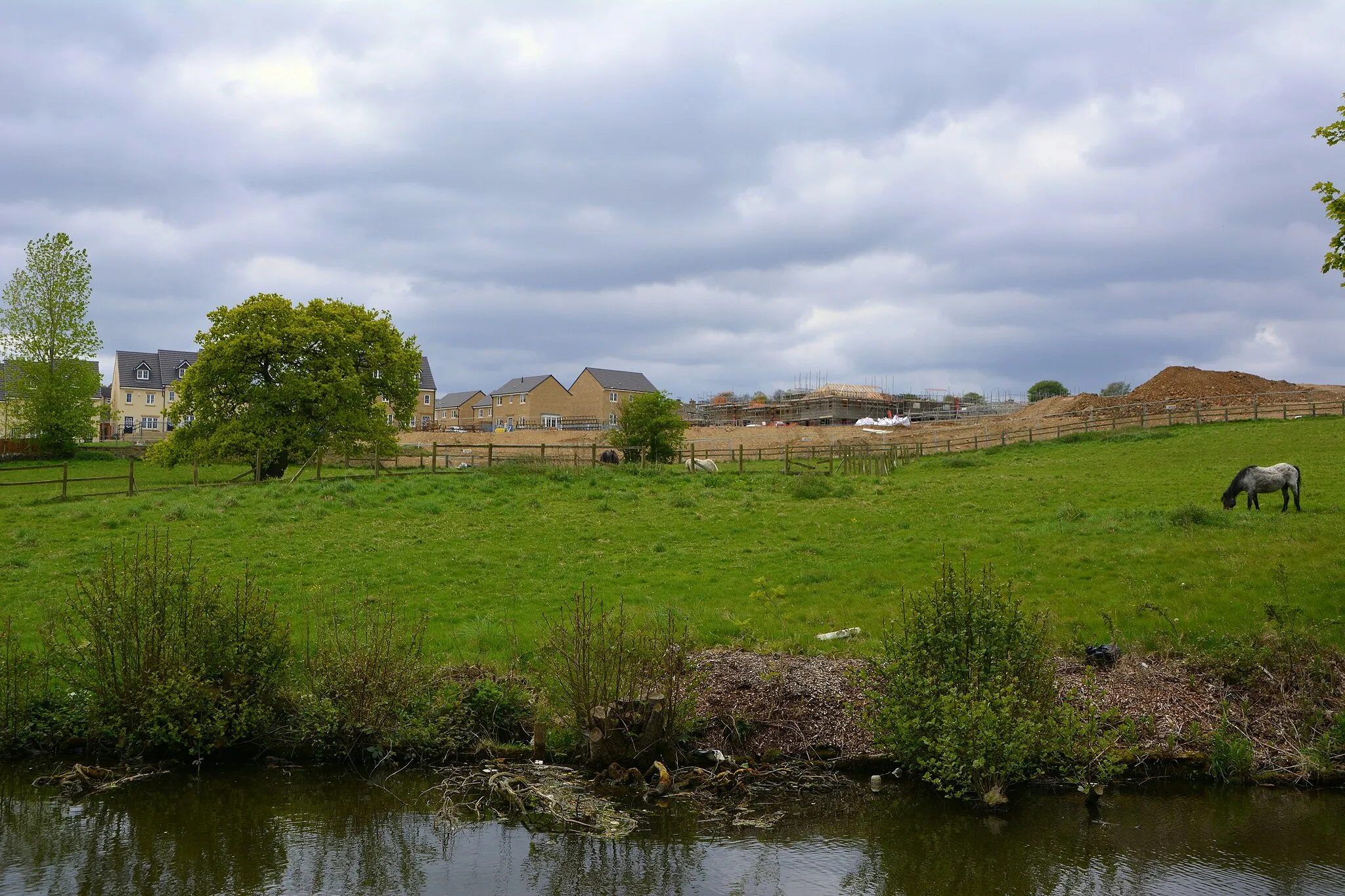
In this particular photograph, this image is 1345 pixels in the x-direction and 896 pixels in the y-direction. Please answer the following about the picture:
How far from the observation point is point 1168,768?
10086 mm

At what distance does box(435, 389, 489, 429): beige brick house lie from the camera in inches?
4801

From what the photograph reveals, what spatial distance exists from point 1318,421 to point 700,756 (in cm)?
4633

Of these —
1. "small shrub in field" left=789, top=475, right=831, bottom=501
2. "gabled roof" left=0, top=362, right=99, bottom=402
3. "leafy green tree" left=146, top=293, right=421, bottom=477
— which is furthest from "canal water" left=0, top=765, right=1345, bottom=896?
"gabled roof" left=0, top=362, right=99, bottom=402

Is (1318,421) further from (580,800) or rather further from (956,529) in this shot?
(580,800)

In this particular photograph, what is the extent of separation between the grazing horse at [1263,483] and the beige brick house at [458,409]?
106 meters

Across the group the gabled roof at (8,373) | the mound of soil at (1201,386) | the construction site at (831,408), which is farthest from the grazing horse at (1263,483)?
the construction site at (831,408)

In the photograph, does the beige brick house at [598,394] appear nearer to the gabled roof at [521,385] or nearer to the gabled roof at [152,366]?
the gabled roof at [521,385]

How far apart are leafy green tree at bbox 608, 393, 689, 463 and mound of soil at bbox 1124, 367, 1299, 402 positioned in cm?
3798

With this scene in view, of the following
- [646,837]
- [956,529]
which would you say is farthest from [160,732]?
[956,529]

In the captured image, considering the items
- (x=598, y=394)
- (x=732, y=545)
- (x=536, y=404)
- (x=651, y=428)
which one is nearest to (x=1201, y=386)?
(x=651, y=428)

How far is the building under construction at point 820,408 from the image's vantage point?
102 meters

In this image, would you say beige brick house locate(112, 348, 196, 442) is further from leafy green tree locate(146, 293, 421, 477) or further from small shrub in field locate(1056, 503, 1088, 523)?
small shrub in field locate(1056, 503, 1088, 523)

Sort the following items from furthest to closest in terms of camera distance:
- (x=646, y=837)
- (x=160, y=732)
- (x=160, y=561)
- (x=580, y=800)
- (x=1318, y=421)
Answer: (x=1318, y=421)
(x=160, y=561)
(x=160, y=732)
(x=580, y=800)
(x=646, y=837)

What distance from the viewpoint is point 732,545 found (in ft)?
65.7
